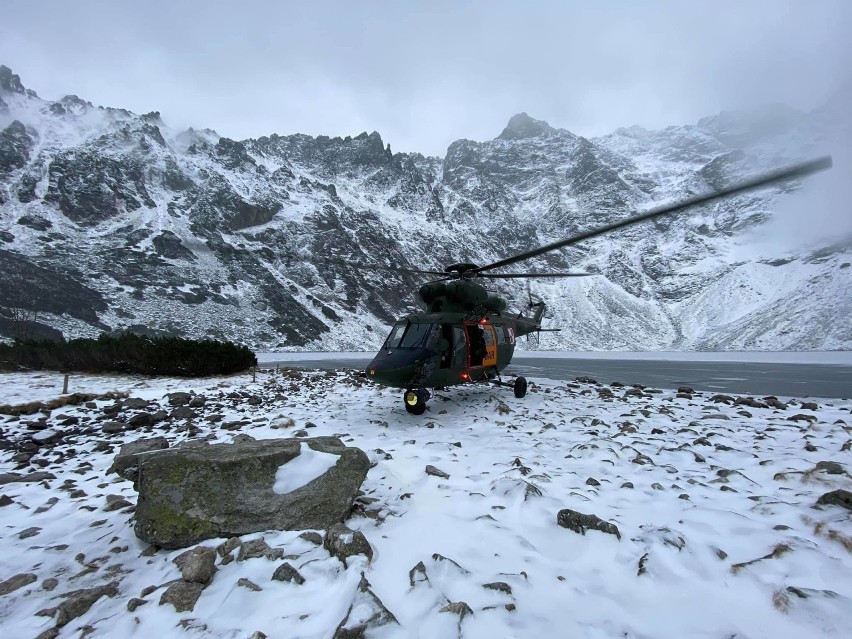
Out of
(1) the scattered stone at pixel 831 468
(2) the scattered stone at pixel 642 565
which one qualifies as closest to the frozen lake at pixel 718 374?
(1) the scattered stone at pixel 831 468

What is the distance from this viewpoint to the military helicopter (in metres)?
8.80

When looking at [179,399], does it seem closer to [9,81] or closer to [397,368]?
[397,368]

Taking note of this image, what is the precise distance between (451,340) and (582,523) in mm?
6599

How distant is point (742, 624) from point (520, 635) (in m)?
1.34

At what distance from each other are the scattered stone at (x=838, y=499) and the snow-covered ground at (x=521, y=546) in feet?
0.20

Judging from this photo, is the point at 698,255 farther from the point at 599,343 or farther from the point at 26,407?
the point at 26,407

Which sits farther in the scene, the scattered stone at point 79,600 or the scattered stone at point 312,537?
the scattered stone at point 312,537

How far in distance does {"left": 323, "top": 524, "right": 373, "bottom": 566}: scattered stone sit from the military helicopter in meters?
5.20

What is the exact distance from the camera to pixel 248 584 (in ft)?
9.29

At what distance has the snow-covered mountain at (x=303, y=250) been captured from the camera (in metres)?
62.4

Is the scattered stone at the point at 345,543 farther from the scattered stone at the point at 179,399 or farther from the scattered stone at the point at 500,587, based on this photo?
the scattered stone at the point at 179,399

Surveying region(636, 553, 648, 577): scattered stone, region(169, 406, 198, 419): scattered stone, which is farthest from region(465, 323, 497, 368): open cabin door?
region(636, 553, 648, 577): scattered stone

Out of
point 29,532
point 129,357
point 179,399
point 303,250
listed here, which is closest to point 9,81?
point 303,250

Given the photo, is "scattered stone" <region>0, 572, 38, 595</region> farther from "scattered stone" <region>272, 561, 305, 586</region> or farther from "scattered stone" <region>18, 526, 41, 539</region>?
"scattered stone" <region>272, 561, 305, 586</region>
